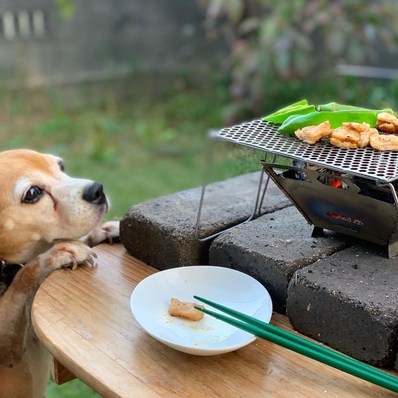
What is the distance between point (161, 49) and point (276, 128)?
5052 millimetres

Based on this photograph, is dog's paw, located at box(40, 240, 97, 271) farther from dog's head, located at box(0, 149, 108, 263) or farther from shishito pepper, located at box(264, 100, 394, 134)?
shishito pepper, located at box(264, 100, 394, 134)

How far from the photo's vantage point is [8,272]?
1756 mm

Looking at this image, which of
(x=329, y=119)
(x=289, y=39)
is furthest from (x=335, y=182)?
(x=289, y=39)

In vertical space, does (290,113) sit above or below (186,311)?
above

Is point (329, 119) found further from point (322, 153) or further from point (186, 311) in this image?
point (186, 311)

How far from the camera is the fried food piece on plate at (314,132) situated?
1.35 meters

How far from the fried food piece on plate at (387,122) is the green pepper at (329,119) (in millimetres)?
15

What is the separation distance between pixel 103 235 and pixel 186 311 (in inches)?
23.8

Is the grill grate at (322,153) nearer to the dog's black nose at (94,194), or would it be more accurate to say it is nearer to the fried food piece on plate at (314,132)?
the fried food piece on plate at (314,132)

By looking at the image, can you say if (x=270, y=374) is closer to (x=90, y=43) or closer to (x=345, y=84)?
(x=345, y=84)

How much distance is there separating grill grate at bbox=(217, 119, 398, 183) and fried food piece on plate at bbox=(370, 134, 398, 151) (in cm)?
1

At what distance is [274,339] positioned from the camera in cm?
112

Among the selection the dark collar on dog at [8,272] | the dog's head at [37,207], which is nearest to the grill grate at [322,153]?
the dog's head at [37,207]

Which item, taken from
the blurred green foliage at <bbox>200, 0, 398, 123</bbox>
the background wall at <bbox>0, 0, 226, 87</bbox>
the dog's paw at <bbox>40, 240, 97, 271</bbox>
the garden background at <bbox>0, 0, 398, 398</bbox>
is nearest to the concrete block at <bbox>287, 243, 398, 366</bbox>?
the dog's paw at <bbox>40, 240, 97, 271</bbox>
